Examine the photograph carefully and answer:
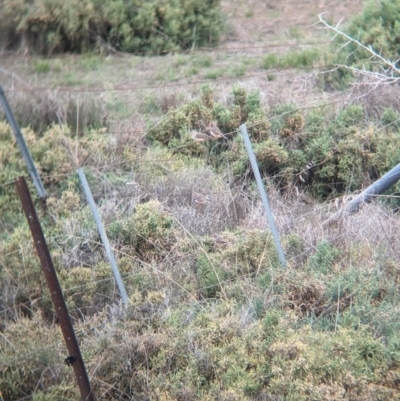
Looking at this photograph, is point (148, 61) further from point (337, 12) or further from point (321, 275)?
point (321, 275)

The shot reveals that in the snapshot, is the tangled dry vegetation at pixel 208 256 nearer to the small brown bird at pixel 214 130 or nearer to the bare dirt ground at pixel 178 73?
the small brown bird at pixel 214 130

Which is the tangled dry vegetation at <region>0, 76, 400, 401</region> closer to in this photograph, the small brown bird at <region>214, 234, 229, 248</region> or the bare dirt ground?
the small brown bird at <region>214, 234, 229, 248</region>

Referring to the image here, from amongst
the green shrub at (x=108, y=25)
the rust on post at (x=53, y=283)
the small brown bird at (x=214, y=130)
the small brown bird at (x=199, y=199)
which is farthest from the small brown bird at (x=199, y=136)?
the rust on post at (x=53, y=283)

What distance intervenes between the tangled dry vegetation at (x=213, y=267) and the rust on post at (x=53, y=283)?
666 millimetres

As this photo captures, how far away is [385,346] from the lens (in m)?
6.16

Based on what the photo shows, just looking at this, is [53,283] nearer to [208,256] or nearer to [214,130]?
[208,256]

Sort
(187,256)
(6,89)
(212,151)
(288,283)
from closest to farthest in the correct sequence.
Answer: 1. (288,283)
2. (187,256)
3. (212,151)
4. (6,89)

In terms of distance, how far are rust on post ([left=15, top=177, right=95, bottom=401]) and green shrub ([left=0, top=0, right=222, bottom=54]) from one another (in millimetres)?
7293

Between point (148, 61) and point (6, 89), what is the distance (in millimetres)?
2647

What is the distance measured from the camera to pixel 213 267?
7016mm

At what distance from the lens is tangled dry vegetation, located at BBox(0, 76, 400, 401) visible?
601cm

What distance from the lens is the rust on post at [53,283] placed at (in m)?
5.08

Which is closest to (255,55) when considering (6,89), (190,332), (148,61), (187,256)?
(148,61)

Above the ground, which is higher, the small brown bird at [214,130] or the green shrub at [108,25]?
the green shrub at [108,25]
